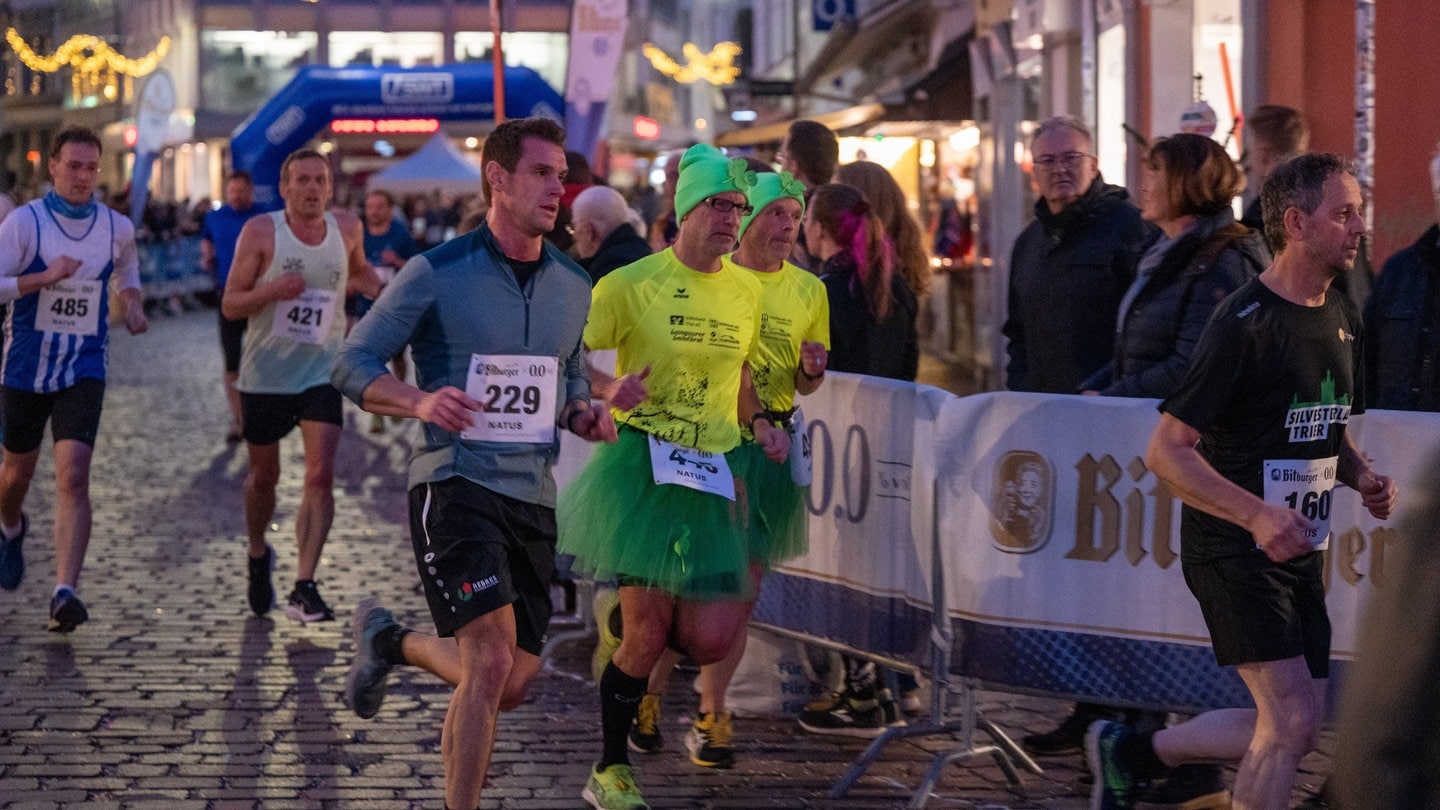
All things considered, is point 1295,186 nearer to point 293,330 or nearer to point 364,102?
point 293,330

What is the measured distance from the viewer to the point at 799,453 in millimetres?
6230

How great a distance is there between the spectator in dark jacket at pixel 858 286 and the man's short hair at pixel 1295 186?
7.16ft

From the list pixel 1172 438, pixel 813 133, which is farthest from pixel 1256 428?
pixel 813 133

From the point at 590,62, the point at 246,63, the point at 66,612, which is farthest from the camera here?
the point at 246,63

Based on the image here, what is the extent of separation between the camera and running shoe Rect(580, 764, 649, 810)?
5672 millimetres

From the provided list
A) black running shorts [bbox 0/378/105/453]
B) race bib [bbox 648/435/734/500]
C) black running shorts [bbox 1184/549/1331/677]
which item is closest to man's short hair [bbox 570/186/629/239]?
black running shorts [bbox 0/378/105/453]

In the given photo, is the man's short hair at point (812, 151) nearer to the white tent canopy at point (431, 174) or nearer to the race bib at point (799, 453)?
the race bib at point (799, 453)

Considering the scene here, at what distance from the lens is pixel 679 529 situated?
579 centimetres

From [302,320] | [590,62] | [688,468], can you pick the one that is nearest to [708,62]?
[590,62]

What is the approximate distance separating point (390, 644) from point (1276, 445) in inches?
98.9

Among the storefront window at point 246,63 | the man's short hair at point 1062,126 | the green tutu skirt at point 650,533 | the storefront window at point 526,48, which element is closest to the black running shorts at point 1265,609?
the green tutu skirt at point 650,533

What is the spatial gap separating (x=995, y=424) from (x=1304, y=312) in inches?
51.4

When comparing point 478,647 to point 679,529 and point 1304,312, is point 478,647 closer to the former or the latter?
point 679,529

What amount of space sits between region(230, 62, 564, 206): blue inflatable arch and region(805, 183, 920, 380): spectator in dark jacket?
592 inches
